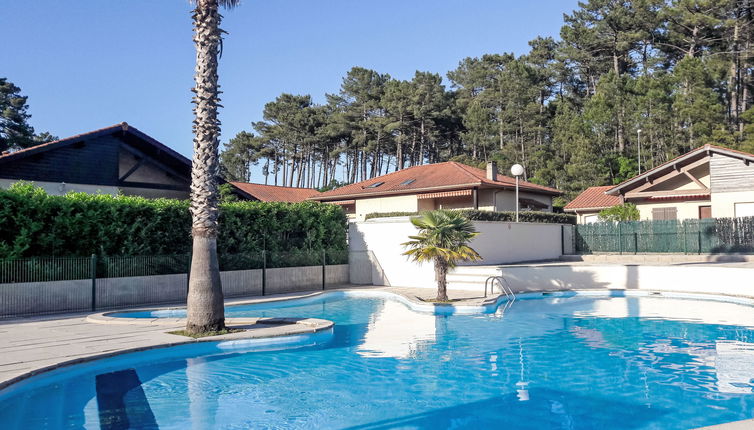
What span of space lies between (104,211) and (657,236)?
25567 millimetres

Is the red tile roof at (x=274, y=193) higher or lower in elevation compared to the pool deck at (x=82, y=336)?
higher

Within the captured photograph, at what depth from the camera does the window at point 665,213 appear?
3089 cm

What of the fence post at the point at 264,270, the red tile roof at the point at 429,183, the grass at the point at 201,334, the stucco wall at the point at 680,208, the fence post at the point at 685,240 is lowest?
the grass at the point at 201,334

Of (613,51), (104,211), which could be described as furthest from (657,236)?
(613,51)

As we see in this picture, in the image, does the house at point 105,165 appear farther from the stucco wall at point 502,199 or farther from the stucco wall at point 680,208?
the stucco wall at point 680,208

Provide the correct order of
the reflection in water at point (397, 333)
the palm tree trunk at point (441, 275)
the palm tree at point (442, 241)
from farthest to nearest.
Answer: the palm tree trunk at point (441, 275)
the palm tree at point (442, 241)
the reflection in water at point (397, 333)

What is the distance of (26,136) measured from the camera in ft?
153

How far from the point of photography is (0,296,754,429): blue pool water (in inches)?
273

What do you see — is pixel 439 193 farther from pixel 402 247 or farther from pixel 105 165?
pixel 105 165

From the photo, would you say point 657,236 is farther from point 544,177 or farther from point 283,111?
point 283,111

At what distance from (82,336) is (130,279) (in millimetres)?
5553

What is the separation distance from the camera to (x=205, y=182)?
11.5m

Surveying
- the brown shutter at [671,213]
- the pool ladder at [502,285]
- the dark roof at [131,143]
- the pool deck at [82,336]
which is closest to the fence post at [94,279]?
the pool deck at [82,336]

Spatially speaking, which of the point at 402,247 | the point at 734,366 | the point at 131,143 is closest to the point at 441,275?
the point at 402,247
